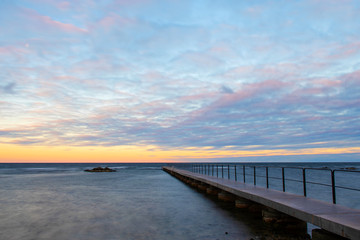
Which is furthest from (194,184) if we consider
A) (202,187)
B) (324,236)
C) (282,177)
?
(324,236)

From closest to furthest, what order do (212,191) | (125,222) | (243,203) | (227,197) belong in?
(125,222) → (243,203) → (227,197) → (212,191)

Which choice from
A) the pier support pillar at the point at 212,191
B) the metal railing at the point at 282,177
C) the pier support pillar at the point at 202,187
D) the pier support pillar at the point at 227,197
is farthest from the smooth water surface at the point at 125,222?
the pier support pillar at the point at 202,187

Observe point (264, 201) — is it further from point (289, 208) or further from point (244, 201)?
point (244, 201)

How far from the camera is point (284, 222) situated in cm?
884

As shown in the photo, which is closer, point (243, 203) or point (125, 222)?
point (125, 222)

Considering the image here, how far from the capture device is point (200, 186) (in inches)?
901

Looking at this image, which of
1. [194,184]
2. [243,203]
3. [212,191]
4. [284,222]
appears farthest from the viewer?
[194,184]

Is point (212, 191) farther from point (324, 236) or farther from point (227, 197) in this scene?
point (324, 236)

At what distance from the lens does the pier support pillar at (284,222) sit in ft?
28.4

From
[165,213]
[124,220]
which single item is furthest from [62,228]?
[165,213]

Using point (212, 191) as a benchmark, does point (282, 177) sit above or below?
above

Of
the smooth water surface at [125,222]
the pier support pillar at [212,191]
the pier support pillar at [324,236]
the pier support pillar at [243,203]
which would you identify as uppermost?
the pier support pillar at [324,236]

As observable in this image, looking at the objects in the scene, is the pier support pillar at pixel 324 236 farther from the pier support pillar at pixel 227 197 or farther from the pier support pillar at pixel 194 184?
the pier support pillar at pixel 194 184

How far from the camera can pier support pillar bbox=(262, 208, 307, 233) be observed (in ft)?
28.4
